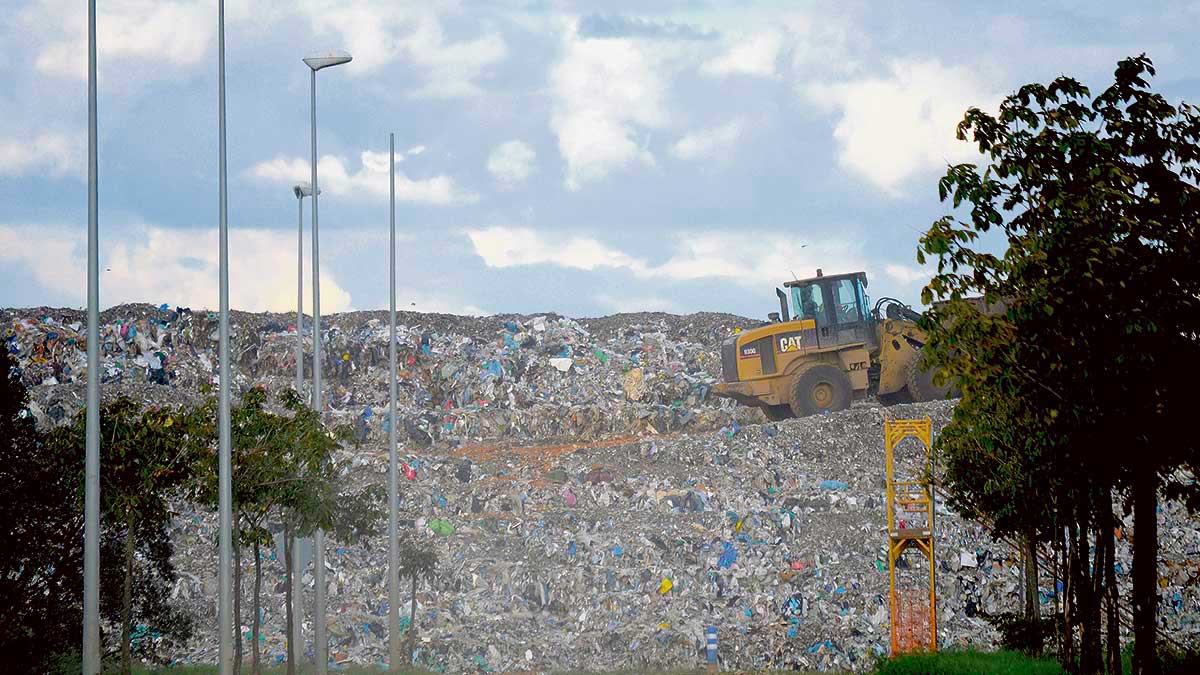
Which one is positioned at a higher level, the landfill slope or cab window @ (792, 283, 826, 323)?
cab window @ (792, 283, 826, 323)

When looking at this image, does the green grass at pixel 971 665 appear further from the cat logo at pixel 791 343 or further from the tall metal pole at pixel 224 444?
the cat logo at pixel 791 343

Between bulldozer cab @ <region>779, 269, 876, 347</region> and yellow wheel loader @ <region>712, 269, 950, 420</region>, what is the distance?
0.03 m

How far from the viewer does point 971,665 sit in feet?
56.7

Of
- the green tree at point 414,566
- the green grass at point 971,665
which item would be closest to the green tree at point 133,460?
the green tree at point 414,566

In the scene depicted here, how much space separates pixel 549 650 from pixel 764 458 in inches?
492

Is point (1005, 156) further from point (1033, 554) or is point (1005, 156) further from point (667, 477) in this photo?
point (667, 477)

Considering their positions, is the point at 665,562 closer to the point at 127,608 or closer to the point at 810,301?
the point at 810,301

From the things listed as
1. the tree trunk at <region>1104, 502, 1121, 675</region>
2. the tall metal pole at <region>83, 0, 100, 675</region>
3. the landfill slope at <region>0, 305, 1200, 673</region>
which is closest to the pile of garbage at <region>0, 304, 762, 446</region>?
the landfill slope at <region>0, 305, 1200, 673</region>

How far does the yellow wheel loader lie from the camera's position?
3859cm

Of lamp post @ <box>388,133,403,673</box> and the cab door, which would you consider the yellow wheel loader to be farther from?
lamp post @ <box>388,133,403,673</box>

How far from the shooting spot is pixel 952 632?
28500mm

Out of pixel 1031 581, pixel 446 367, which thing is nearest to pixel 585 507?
pixel 446 367

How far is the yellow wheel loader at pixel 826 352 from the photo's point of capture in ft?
127

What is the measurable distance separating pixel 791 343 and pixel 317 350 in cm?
1742
